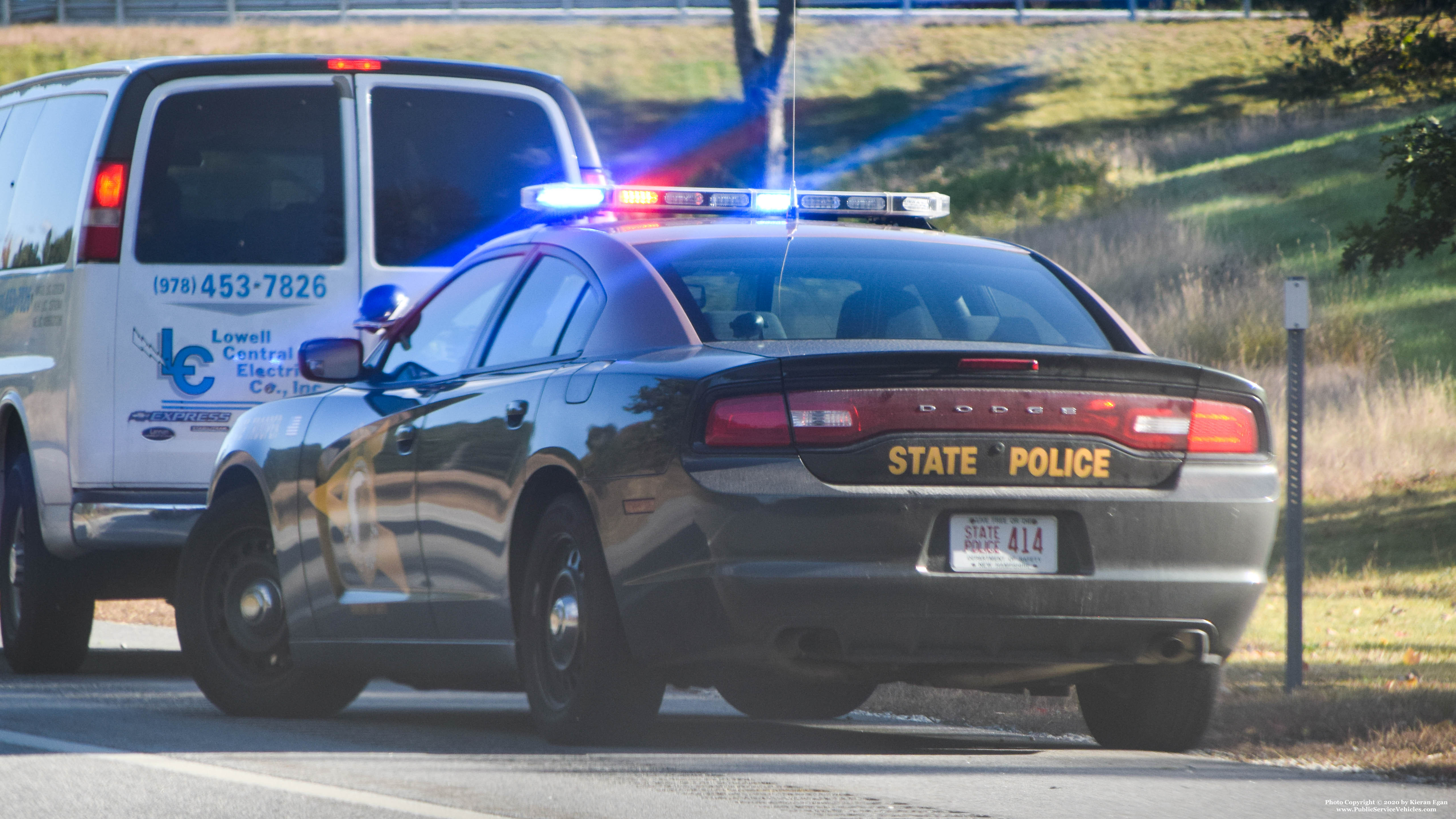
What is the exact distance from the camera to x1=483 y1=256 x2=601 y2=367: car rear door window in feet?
21.9

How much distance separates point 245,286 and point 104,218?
66 centimetres

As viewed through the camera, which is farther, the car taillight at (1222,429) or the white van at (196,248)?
the white van at (196,248)

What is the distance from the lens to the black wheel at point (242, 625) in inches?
312

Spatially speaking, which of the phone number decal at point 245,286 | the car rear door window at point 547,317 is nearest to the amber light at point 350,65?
the phone number decal at point 245,286

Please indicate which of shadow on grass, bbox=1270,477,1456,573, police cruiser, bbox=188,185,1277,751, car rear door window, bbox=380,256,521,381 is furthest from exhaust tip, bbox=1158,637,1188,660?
shadow on grass, bbox=1270,477,1456,573

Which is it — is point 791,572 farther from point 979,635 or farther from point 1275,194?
point 1275,194

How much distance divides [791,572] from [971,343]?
3.24ft

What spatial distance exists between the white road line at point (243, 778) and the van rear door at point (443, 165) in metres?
2.96

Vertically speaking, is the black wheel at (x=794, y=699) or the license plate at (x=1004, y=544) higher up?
the license plate at (x=1004, y=544)

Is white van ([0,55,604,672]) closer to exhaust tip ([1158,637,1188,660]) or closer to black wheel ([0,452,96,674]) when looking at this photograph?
black wheel ([0,452,96,674])

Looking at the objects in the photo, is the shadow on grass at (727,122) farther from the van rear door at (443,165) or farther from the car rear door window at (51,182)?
the van rear door at (443,165)

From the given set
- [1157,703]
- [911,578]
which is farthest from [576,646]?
[1157,703]

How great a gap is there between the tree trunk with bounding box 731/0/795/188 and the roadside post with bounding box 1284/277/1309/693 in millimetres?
9804

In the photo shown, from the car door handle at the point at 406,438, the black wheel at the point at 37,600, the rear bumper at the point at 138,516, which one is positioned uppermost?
the car door handle at the point at 406,438
